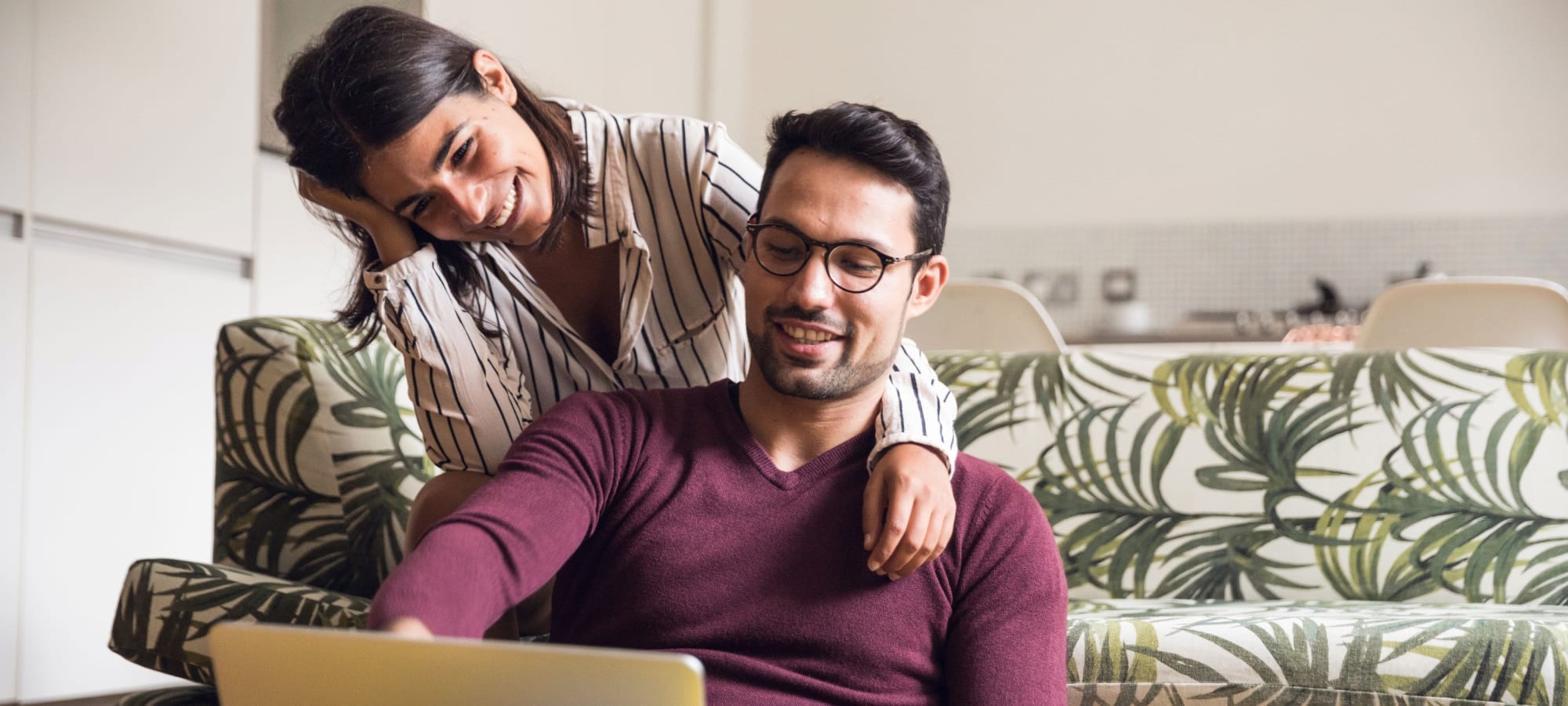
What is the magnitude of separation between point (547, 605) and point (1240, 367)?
104 centimetres

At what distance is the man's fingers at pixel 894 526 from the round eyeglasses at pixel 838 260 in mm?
205

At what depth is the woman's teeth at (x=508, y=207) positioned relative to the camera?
1.32 meters

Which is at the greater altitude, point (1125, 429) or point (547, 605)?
point (1125, 429)

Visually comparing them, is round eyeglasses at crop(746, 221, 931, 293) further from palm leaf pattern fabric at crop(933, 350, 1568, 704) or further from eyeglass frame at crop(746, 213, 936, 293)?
palm leaf pattern fabric at crop(933, 350, 1568, 704)

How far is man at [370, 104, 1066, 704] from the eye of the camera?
3.67ft

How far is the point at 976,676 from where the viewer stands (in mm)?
1097

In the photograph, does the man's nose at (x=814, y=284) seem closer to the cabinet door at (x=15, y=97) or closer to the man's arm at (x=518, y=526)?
the man's arm at (x=518, y=526)

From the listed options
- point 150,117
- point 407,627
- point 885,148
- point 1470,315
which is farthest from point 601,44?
point 407,627

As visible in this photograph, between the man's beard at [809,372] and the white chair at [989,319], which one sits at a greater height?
the white chair at [989,319]

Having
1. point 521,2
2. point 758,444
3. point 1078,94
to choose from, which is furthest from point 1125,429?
point 1078,94

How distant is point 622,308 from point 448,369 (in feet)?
0.67

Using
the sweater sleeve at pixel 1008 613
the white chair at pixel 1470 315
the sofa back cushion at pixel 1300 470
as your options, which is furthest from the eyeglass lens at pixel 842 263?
the white chair at pixel 1470 315

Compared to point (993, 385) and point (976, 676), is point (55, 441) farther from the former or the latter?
point (976, 676)

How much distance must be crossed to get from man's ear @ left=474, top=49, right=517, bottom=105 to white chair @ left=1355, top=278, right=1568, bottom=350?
5.67 ft
